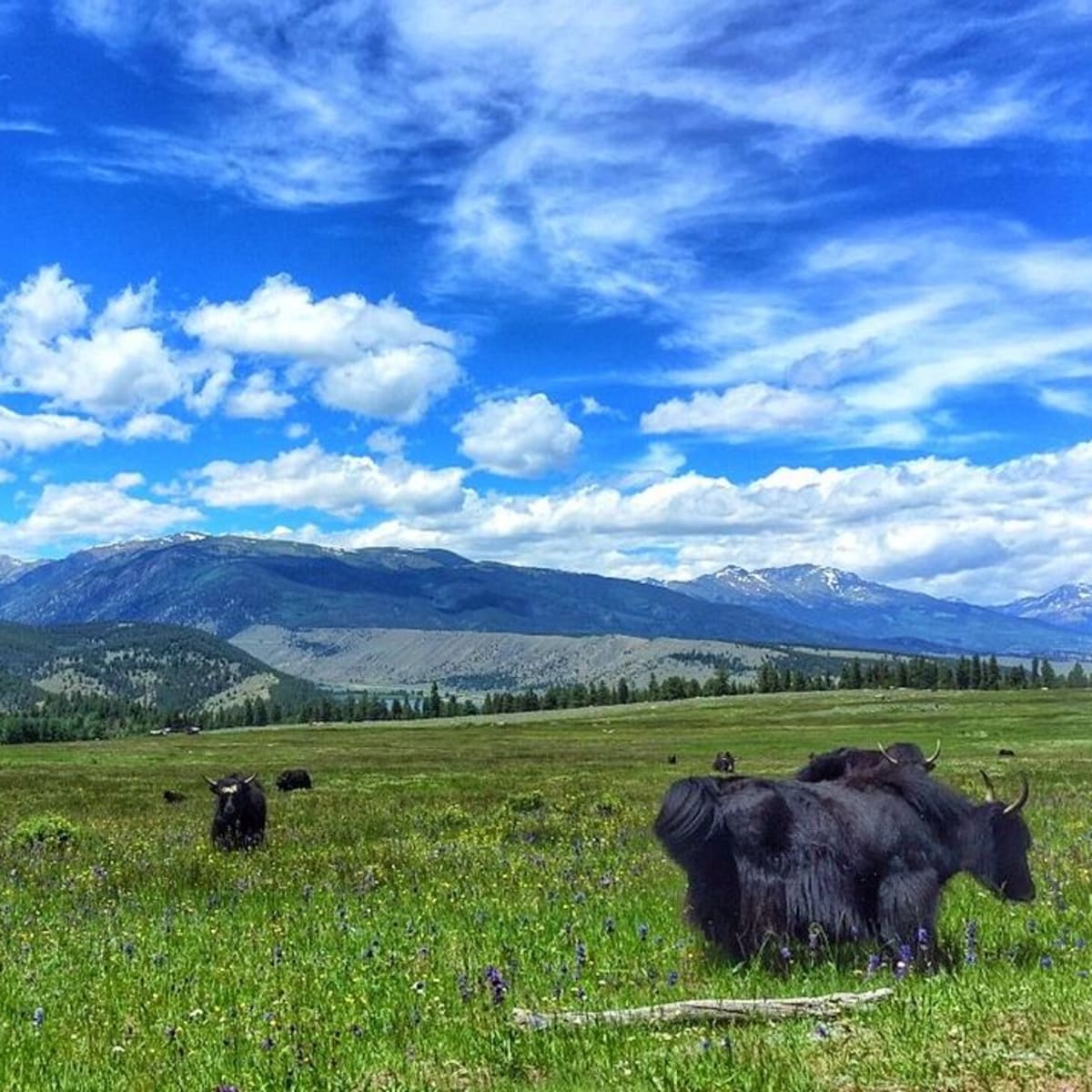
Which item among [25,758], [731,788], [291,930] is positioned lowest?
[25,758]

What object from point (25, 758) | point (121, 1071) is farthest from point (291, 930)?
point (25, 758)

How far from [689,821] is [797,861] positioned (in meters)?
0.92

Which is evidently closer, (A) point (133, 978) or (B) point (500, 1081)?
(B) point (500, 1081)

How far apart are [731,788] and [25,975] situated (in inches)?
244

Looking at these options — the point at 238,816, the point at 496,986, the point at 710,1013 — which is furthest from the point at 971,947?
the point at 238,816

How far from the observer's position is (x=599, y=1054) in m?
5.55

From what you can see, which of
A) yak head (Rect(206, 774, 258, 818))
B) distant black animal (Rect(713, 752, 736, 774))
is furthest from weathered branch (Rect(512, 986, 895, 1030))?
distant black animal (Rect(713, 752, 736, 774))

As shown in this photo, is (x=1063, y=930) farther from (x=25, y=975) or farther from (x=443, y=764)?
(x=443, y=764)

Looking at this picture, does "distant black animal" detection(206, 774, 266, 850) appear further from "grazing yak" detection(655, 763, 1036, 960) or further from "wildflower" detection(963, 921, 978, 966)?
"wildflower" detection(963, 921, 978, 966)

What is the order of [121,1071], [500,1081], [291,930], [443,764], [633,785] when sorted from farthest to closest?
[443,764]
[633,785]
[291,930]
[121,1071]
[500,1081]

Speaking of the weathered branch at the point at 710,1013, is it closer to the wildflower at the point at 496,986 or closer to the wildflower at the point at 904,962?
the wildflower at the point at 496,986

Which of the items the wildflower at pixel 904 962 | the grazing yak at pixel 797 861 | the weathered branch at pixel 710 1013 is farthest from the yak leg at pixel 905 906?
the weathered branch at pixel 710 1013

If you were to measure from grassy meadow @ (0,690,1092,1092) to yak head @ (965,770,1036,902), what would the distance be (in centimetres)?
47

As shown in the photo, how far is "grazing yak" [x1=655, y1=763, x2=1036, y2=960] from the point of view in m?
8.23
